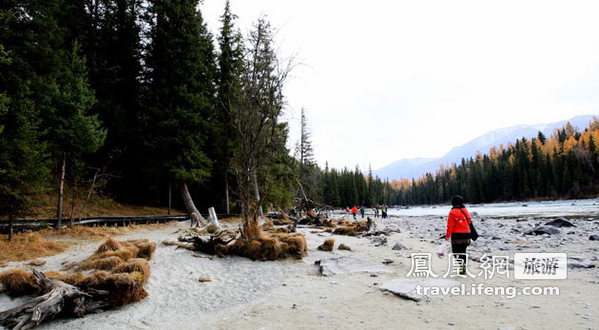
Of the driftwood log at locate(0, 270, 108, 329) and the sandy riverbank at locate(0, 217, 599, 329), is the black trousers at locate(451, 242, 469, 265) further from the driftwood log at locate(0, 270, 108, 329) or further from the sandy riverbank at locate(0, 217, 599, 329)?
the driftwood log at locate(0, 270, 108, 329)

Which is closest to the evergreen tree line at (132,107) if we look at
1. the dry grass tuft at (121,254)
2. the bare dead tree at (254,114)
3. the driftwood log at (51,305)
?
the bare dead tree at (254,114)

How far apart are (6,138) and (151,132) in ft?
34.7

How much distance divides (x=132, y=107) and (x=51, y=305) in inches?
929

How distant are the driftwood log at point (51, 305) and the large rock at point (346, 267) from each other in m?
4.61

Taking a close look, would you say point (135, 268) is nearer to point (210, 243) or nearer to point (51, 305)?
point (51, 305)

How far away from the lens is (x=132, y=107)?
79.2ft

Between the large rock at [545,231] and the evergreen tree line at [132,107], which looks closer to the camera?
the evergreen tree line at [132,107]

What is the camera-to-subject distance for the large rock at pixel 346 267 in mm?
7055

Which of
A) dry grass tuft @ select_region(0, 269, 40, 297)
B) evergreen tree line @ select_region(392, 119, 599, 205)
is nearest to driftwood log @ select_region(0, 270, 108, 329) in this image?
dry grass tuft @ select_region(0, 269, 40, 297)

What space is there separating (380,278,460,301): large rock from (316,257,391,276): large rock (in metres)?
1.21

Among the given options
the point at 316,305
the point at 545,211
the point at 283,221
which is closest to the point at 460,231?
the point at 316,305

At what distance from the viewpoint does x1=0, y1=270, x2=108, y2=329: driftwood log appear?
3.88m

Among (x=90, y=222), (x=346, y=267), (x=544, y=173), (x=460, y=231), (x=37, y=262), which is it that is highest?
(x=544, y=173)

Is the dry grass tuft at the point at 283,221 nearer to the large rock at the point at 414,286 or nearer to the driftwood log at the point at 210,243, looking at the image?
the driftwood log at the point at 210,243
